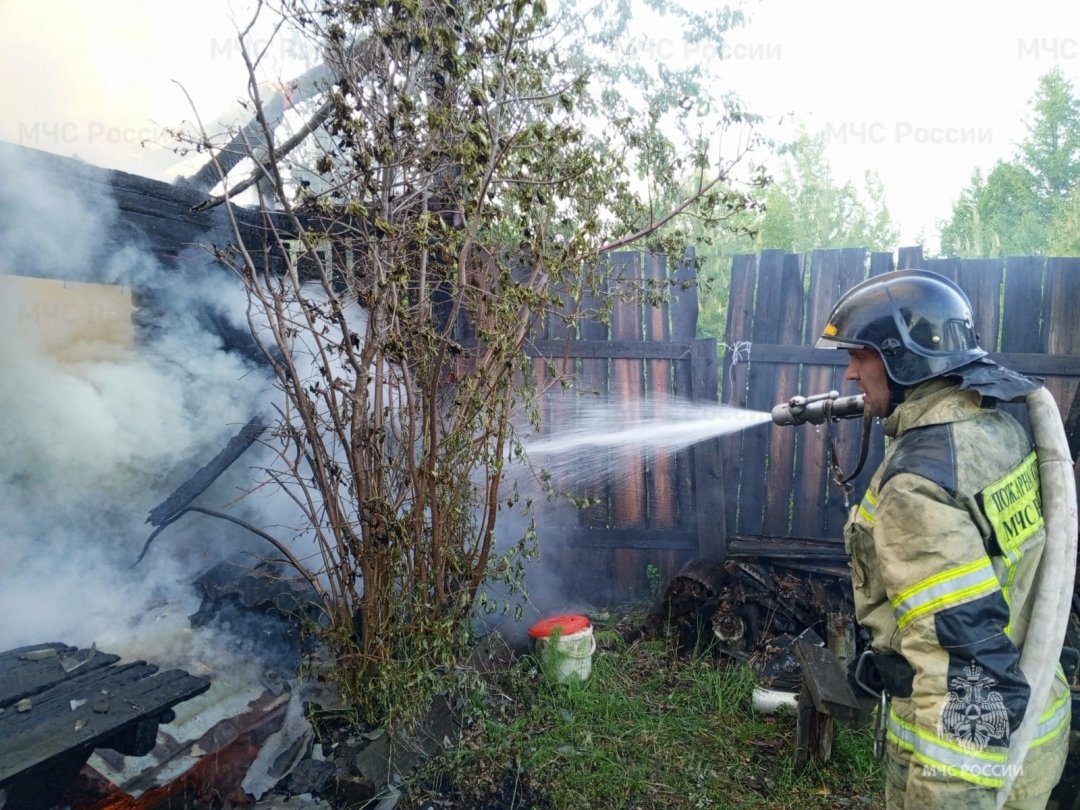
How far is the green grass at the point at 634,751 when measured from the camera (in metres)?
3.55

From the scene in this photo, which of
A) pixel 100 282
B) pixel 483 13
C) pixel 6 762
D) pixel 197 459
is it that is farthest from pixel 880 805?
pixel 100 282

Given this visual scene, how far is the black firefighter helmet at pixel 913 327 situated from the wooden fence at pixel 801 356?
11.0ft

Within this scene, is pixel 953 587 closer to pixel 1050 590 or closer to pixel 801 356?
pixel 1050 590

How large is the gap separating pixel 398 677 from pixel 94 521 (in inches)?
Result: 124

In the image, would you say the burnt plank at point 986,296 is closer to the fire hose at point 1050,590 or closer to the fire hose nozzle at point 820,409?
the fire hose nozzle at point 820,409

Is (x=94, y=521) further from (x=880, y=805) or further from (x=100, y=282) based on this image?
(x=880, y=805)

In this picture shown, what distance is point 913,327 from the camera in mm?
2320

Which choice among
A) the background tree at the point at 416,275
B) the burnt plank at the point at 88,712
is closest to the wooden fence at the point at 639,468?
the background tree at the point at 416,275

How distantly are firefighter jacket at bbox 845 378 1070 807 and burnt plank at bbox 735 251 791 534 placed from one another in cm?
360

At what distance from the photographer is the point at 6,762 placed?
8.17 feet

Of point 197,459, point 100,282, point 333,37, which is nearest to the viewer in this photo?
point 333,37

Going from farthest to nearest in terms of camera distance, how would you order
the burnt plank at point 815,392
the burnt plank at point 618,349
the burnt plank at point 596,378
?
1. the burnt plank at point 596,378
2. the burnt plank at point 618,349
3. the burnt plank at point 815,392

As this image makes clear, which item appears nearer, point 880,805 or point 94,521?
point 880,805

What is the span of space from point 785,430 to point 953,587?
13.8 ft
